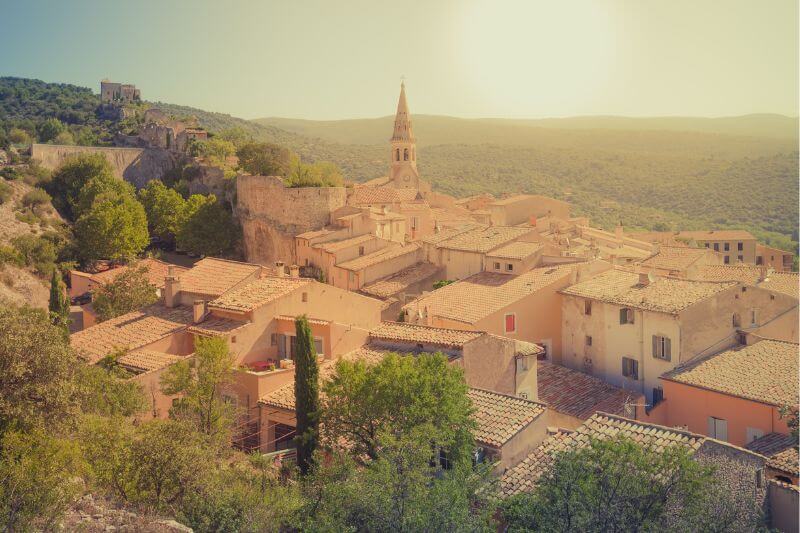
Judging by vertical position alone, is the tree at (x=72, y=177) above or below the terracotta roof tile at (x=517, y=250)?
above

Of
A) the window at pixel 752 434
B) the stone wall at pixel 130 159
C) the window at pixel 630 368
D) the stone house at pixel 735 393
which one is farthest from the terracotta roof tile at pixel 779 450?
the stone wall at pixel 130 159

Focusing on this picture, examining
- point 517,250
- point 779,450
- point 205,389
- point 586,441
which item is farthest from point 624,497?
point 517,250

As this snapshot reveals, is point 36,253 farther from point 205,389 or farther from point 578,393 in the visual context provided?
point 578,393

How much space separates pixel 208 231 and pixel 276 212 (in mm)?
4626

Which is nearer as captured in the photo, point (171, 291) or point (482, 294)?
point (171, 291)

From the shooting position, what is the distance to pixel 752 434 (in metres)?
19.6

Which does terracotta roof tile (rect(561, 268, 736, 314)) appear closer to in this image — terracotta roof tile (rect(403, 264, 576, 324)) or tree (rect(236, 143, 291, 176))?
terracotta roof tile (rect(403, 264, 576, 324))

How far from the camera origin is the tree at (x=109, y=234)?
40062 mm

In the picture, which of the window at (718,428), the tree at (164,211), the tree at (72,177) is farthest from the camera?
the tree at (72,177)

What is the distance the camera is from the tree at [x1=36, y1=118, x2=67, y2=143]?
6731cm

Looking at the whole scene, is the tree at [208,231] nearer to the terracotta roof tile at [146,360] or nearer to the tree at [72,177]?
the tree at [72,177]

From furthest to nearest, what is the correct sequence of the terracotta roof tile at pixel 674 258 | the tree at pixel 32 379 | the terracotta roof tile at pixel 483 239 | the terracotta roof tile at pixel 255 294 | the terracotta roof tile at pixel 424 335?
the terracotta roof tile at pixel 674 258 → the terracotta roof tile at pixel 483 239 → the terracotta roof tile at pixel 255 294 → the terracotta roof tile at pixel 424 335 → the tree at pixel 32 379

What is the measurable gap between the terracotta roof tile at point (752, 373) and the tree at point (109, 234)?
28.5 meters

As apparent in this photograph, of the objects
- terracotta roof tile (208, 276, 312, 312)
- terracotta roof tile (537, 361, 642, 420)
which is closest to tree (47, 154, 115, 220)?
terracotta roof tile (208, 276, 312, 312)
